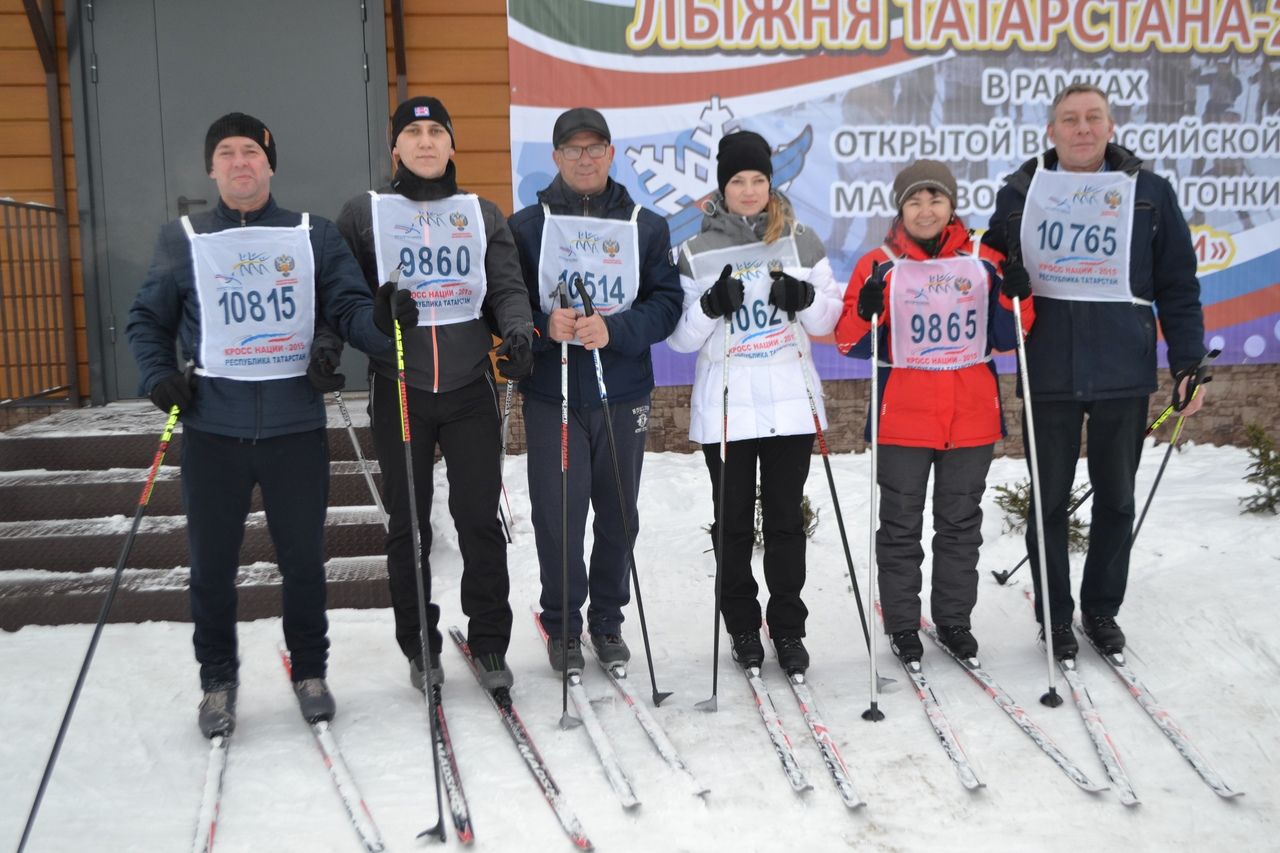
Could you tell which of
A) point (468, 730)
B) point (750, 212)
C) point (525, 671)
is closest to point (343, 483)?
point (525, 671)

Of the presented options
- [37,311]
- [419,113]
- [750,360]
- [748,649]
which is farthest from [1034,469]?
[37,311]

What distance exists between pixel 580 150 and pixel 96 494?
122 inches

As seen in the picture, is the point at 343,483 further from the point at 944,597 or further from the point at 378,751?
the point at 944,597

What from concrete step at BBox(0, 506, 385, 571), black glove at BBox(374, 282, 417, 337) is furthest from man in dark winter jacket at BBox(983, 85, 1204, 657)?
concrete step at BBox(0, 506, 385, 571)

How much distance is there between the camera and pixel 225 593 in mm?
3350

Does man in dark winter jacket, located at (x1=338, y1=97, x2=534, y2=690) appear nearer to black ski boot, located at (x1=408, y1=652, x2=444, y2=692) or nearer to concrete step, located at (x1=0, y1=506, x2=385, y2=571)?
black ski boot, located at (x1=408, y1=652, x2=444, y2=692)

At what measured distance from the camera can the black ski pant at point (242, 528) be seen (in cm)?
326

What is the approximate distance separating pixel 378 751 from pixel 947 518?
203cm

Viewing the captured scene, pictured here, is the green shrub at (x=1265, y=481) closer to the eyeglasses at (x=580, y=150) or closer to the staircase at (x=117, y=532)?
the eyeglasses at (x=580, y=150)

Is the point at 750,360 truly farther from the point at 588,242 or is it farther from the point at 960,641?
the point at 960,641

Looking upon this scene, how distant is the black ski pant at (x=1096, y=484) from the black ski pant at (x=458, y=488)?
5.99 ft

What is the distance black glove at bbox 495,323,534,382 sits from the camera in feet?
10.9

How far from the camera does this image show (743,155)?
354 cm

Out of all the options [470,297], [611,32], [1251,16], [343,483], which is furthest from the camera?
[1251,16]
